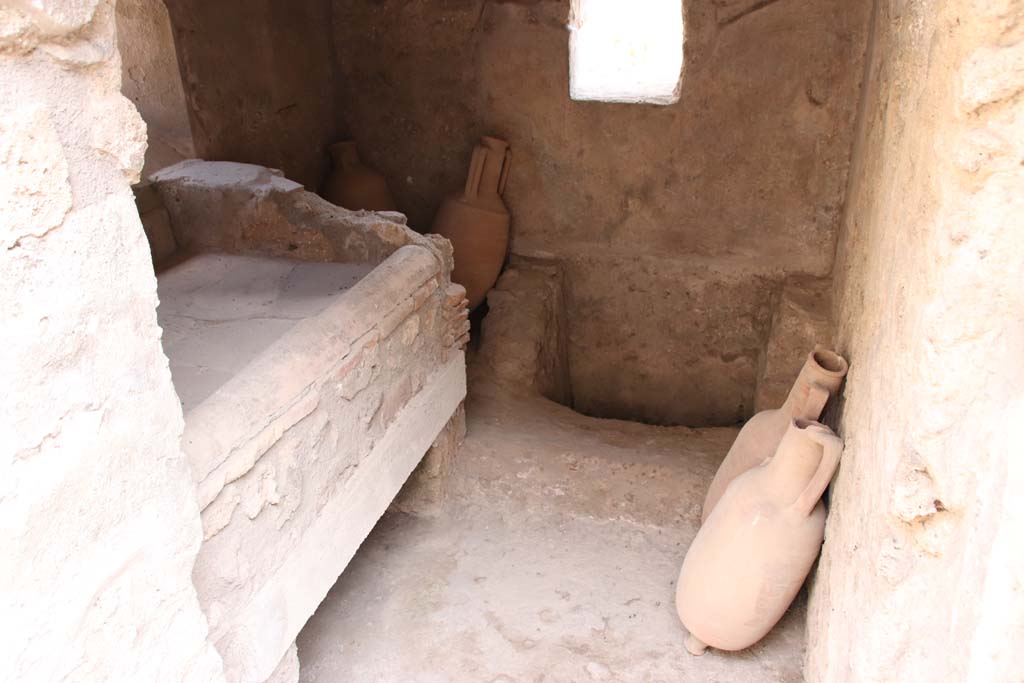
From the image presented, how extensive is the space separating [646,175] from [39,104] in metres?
3.73

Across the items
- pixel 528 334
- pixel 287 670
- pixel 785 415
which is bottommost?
pixel 287 670

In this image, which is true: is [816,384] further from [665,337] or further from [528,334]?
[665,337]

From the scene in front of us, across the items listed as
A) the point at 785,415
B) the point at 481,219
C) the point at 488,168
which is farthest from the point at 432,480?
the point at 488,168

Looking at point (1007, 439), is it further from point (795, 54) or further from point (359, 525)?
point (795, 54)

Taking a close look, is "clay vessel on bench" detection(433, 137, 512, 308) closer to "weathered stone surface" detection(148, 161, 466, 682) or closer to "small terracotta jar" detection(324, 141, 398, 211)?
"small terracotta jar" detection(324, 141, 398, 211)

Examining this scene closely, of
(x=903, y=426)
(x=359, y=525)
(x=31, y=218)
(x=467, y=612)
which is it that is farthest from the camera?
(x=467, y=612)

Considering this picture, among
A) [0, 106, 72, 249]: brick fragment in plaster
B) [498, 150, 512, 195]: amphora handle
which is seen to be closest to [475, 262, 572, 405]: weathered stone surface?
[498, 150, 512, 195]: amphora handle

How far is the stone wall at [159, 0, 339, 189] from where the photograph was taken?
3.90m

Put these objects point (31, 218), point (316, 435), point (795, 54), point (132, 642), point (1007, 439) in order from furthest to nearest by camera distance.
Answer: point (795, 54) → point (316, 435) → point (132, 642) → point (1007, 439) → point (31, 218)

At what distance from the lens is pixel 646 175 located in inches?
181

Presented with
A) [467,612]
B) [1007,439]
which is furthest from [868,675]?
[467,612]

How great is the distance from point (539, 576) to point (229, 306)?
1630mm

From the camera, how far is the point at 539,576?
3203 millimetres

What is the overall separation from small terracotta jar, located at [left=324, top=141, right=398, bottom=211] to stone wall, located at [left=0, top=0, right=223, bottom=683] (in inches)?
138
